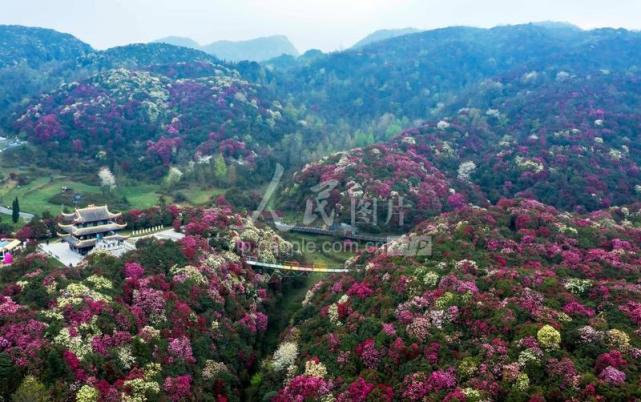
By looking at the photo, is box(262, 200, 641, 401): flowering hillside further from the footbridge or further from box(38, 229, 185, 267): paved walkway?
box(38, 229, 185, 267): paved walkway

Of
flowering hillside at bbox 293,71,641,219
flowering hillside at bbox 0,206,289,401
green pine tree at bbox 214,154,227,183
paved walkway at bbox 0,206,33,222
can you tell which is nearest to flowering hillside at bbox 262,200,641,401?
flowering hillside at bbox 0,206,289,401

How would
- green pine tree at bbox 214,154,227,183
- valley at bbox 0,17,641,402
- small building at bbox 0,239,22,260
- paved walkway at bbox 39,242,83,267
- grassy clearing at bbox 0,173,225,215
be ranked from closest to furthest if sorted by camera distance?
valley at bbox 0,17,641,402, small building at bbox 0,239,22,260, paved walkway at bbox 39,242,83,267, grassy clearing at bbox 0,173,225,215, green pine tree at bbox 214,154,227,183

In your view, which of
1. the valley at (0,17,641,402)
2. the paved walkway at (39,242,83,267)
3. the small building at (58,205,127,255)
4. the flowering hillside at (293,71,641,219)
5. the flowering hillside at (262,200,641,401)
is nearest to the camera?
the flowering hillside at (262,200,641,401)

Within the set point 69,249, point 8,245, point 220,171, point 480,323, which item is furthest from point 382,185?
point 8,245

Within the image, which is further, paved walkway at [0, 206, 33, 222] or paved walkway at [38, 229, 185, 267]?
paved walkway at [0, 206, 33, 222]

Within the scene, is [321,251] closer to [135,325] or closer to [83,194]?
[135,325]

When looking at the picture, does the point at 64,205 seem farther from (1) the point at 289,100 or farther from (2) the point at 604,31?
(2) the point at 604,31

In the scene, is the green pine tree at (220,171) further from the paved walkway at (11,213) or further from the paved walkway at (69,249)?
the paved walkway at (69,249)

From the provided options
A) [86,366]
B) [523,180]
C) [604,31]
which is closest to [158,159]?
[523,180]
